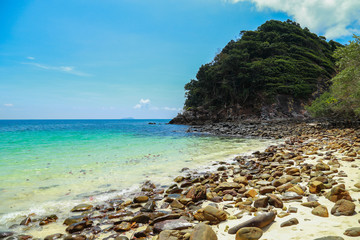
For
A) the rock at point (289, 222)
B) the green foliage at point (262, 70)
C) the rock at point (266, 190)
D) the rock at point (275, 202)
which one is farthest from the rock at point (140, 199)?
the green foliage at point (262, 70)

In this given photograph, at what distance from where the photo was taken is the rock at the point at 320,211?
123 inches

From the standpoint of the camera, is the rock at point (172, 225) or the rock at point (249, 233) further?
the rock at point (172, 225)

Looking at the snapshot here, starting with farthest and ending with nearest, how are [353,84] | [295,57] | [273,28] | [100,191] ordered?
[273,28] < [295,57] < [353,84] < [100,191]

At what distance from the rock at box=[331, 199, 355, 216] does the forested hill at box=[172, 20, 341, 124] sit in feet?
145

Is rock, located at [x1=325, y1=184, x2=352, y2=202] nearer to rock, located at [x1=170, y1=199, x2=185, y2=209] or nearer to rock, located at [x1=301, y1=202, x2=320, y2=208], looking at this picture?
rock, located at [x1=301, y1=202, x2=320, y2=208]

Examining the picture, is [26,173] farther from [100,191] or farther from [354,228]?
[354,228]

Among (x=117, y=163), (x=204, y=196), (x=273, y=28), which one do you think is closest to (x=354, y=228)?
(x=204, y=196)

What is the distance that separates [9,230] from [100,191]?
2.51 meters

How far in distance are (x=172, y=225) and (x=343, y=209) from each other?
2957 mm

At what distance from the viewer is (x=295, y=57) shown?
182ft

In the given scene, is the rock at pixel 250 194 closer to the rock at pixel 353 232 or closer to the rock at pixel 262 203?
the rock at pixel 262 203

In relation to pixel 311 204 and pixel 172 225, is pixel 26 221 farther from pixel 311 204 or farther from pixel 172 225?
pixel 311 204

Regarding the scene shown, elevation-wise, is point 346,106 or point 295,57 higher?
point 295,57

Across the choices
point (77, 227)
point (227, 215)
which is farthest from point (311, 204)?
point (77, 227)
